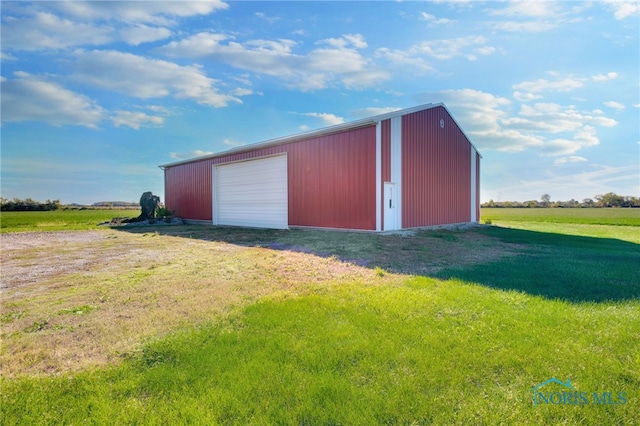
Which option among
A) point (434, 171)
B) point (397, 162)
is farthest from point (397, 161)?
point (434, 171)

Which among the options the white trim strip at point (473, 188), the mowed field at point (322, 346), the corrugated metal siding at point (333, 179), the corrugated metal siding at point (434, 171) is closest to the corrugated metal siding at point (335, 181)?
the corrugated metal siding at point (333, 179)

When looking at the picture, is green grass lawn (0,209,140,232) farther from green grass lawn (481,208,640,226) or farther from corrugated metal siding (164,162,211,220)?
green grass lawn (481,208,640,226)

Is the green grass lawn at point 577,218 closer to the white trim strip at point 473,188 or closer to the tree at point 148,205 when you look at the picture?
the white trim strip at point 473,188

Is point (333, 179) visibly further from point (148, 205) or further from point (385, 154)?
point (148, 205)

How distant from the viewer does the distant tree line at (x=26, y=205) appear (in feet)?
102

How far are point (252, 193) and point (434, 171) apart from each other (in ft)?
28.3

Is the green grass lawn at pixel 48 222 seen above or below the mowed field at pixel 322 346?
above

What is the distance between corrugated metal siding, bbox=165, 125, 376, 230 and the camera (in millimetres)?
10789

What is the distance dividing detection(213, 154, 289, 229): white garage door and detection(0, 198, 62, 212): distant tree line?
2877cm

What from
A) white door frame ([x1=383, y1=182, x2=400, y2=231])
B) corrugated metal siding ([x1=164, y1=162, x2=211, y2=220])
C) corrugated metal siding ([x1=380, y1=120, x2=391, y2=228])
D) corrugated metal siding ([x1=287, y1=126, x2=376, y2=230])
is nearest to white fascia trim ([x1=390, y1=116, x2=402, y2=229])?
white door frame ([x1=383, y1=182, x2=400, y2=231])

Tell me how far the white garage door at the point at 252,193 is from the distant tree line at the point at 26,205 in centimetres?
2877

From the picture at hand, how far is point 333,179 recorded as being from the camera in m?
11.6

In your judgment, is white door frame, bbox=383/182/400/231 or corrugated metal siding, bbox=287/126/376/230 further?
white door frame, bbox=383/182/400/231

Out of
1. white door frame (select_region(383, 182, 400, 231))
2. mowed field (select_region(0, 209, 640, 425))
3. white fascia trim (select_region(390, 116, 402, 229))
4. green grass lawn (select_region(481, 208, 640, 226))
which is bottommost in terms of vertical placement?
mowed field (select_region(0, 209, 640, 425))
